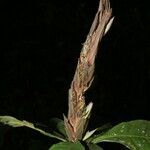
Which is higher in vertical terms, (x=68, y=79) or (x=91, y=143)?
(x=91, y=143)

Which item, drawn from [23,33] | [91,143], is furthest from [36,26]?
[91,143]

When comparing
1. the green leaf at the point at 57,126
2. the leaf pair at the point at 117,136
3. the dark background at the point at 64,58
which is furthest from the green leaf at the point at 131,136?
the dark background at the point at 64,58

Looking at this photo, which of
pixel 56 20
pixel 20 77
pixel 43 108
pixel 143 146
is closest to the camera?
pixel 143 146

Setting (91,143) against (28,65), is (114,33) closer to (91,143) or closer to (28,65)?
(28,65)

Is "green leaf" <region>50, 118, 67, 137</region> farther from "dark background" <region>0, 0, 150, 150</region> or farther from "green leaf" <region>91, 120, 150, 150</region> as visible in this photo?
"dark background" <region>0, 0, 150, 150</region>

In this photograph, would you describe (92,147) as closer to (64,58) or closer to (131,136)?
(131,136)

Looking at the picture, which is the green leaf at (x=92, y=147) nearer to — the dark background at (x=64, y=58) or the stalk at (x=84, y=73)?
the stalk at (x=84, y=73)

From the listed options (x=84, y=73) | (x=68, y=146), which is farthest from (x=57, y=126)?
(x=84, y=73)
